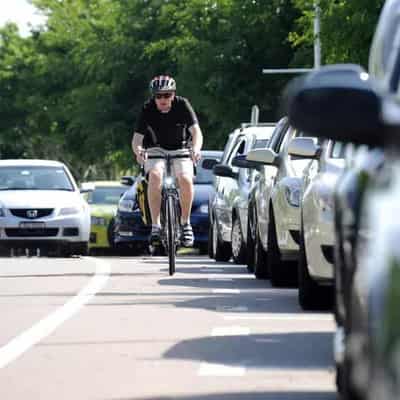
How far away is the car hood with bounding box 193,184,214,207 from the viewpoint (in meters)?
28.0

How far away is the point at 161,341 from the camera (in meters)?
10.5

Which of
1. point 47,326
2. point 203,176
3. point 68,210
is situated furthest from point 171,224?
point 203,176

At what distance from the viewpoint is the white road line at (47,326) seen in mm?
9969

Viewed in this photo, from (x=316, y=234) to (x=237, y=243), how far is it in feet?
33.1

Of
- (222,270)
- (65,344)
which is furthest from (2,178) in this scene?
(65,344)

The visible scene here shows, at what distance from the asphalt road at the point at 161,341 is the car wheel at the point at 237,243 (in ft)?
12.9

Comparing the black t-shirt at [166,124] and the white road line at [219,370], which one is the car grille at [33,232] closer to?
the black t-shirt at [166,124]

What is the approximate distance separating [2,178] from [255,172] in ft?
26.3

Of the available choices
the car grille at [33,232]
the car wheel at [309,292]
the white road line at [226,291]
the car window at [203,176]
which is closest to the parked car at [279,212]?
the white road line at [226,291]

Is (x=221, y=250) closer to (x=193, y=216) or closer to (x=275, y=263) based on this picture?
(x=193, y=216)

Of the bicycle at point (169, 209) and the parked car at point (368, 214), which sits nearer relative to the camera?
the parked car at point (368, 214)

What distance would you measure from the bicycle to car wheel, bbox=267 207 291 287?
6.03 feet

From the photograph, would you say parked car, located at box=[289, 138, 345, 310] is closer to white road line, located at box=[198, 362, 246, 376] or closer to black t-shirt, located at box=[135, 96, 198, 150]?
white road line, located at box=[198, 362, 246, 376]

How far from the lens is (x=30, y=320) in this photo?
40.4 ft
